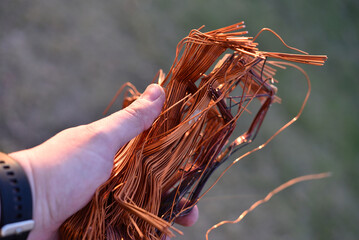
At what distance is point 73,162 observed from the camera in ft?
1.52

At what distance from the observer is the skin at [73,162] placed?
1.47ft

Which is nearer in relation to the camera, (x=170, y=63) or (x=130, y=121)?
(x=130, y=121)

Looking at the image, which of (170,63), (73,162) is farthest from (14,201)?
(170,63)

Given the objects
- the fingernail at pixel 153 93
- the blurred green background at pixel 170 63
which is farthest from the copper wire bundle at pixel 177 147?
the blurred green background at pixel 170 63

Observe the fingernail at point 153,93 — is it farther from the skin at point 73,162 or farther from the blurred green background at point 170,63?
the blurred green background at point 170,63

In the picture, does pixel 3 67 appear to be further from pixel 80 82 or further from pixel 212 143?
pixel 212 143

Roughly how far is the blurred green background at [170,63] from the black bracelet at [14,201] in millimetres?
558

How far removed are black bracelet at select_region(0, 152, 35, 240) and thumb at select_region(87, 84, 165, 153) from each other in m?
0.11

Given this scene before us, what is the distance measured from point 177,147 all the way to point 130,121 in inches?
3.1

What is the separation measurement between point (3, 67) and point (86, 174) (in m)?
0.68

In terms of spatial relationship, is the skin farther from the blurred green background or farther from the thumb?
the blurred green background

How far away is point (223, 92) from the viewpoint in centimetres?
51

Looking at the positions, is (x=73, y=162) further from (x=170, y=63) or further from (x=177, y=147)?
(x=170, y=63)

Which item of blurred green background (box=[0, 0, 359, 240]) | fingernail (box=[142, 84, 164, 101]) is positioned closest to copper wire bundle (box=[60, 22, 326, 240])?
fingernail (box=[142, 84, 164, 101])
